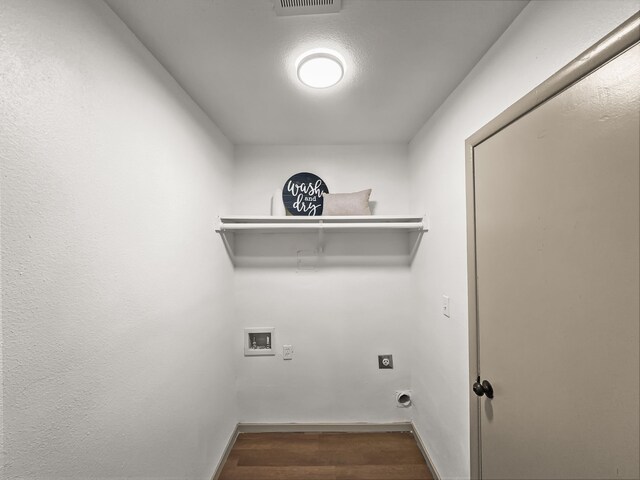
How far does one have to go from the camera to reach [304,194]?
221 cm

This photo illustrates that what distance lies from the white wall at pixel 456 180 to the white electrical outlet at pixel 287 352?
1056 mm

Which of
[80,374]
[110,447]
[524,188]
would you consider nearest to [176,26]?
[80,374]

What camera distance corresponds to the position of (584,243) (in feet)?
2.41

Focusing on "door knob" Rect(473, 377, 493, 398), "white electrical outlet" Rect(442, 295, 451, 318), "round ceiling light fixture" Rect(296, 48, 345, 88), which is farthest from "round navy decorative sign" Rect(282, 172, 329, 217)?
"door knob" Rect(473, 377, 493, 398)

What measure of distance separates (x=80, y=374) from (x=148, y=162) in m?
0.84

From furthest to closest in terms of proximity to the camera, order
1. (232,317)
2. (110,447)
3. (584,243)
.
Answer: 1. (232,317)
2. (110,447)
3. (584,243)

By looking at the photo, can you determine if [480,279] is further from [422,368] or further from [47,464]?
[47,464]

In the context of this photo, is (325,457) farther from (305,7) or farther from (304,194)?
(305,7)

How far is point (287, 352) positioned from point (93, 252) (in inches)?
67.4

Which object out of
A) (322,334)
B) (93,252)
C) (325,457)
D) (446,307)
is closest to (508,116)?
(446,307)

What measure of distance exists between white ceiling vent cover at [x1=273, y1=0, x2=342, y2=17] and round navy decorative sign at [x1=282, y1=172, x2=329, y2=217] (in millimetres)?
1298

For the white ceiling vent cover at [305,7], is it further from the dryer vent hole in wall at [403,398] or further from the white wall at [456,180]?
the dryer vent hole in wall at [403,398]

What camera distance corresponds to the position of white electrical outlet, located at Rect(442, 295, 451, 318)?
1.54 m

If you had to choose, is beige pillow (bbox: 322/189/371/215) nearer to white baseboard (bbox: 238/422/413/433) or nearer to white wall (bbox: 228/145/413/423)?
white wall (bbox: 228/145/413/423)
